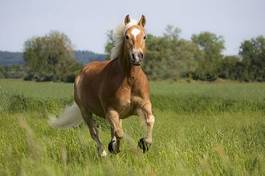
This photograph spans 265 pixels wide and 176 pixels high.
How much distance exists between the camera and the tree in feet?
379

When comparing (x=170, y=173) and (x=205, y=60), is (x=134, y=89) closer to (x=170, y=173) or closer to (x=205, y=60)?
(x=170, y=173)

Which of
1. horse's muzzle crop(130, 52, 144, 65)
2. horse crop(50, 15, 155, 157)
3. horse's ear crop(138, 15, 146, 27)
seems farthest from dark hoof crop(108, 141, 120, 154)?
horse's ear crop(138, 15, 146, 27)

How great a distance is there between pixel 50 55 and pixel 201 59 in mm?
36712

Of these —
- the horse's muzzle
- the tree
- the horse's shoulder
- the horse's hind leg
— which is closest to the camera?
the horse's muzzle

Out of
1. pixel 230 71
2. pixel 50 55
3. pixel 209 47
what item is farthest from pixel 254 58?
pixel 50 55

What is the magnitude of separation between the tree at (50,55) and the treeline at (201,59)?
36.0 ft

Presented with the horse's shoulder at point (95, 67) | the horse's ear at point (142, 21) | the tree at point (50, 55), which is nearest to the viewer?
the horse's ear at point (142, 21)

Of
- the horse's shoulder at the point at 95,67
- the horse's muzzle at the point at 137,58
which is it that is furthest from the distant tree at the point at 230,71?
the horse's muzzle at the point at 137,58

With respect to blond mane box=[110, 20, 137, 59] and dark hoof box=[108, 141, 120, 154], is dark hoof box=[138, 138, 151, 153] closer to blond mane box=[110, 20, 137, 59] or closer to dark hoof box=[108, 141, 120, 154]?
dark hoof box=[108, 141, 120, 154]

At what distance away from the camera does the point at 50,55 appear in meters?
122

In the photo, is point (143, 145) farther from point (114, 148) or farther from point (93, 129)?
point (93, 129)

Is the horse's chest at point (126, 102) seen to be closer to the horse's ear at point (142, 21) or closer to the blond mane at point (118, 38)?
the blond mane at point (118, 38)

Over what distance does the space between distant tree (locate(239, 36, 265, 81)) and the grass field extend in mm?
65127

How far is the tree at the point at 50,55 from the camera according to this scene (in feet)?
379
